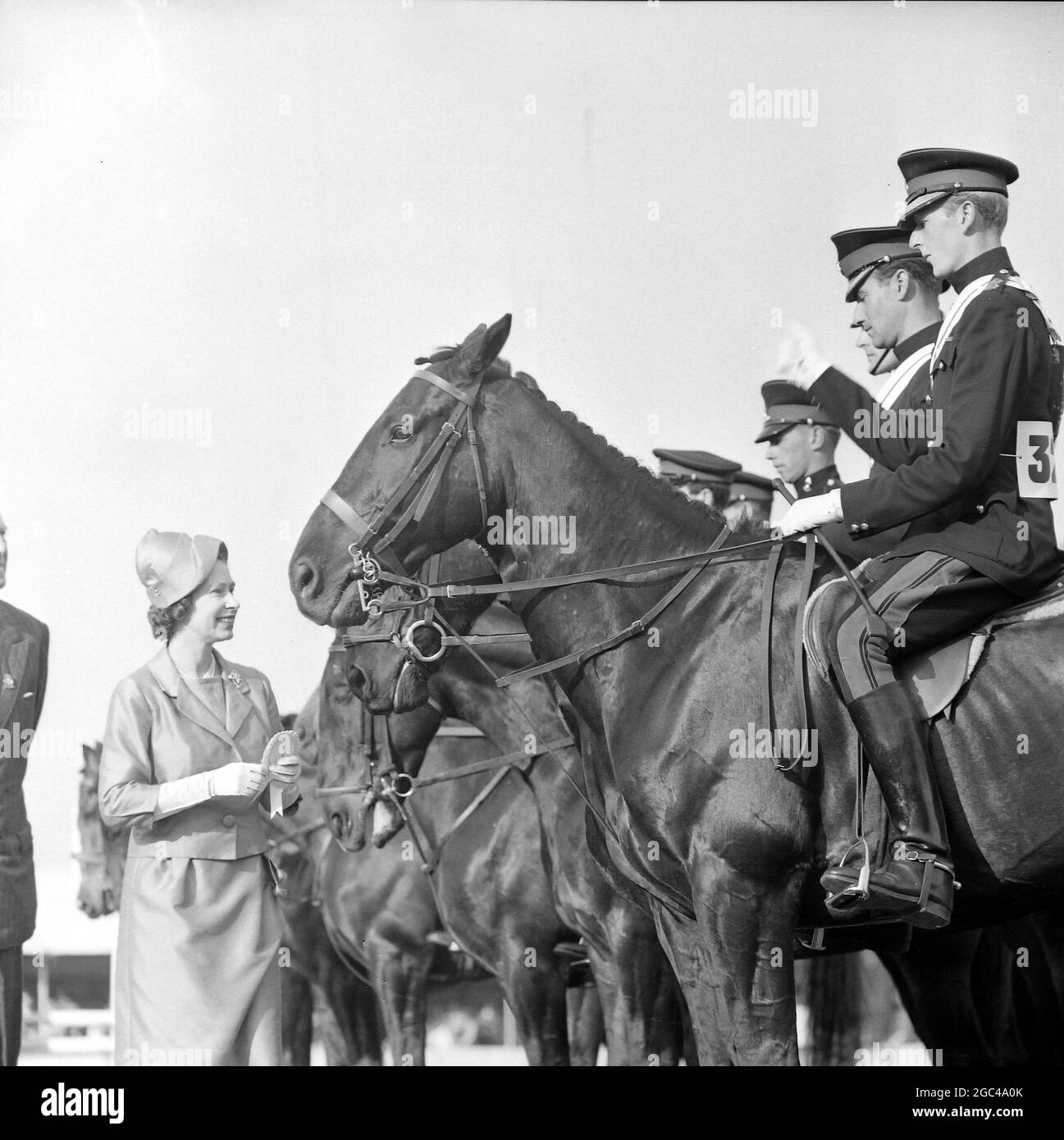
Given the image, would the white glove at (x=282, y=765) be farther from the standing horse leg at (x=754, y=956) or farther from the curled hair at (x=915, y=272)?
the curled hair at (x=915, y=272)

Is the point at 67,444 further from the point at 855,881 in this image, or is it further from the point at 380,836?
the point at 855,881

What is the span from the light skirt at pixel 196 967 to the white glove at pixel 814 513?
2501 mm

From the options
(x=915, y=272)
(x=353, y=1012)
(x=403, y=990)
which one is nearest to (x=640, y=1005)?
(x=403, y=990)

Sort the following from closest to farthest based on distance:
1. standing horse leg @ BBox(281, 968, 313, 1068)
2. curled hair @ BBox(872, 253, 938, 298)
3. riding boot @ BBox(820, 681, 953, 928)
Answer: riding boot @ BBox(820, 681, 953, 928), curled hair @ BBox(872, 253, 938, 298), standing horse leg @ BBox(281, 968, 313, 1068)

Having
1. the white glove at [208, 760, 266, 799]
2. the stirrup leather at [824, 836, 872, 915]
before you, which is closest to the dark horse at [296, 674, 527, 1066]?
the white glove at [208, 760, 266, 799]

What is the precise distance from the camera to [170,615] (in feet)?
21.2

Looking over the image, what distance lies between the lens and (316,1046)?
12617mm

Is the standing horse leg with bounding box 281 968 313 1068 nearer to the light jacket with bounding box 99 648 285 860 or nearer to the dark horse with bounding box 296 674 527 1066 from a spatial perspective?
the dark horse with bounding box 296 674 527 1066

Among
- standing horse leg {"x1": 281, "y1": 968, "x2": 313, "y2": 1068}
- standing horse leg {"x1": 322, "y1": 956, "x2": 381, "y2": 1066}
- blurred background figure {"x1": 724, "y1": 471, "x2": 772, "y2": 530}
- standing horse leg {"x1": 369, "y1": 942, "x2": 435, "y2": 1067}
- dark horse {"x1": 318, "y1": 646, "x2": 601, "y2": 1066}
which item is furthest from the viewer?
standing horse leg {"x1": 281, "y1": 968, "x2": 313, "y2": 1068}

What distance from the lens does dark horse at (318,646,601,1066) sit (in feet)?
26.2

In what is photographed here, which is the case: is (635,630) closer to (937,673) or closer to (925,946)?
(937,673)

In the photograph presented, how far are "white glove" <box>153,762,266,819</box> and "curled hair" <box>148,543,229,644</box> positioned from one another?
69 cm

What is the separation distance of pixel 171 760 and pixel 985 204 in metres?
3.70
